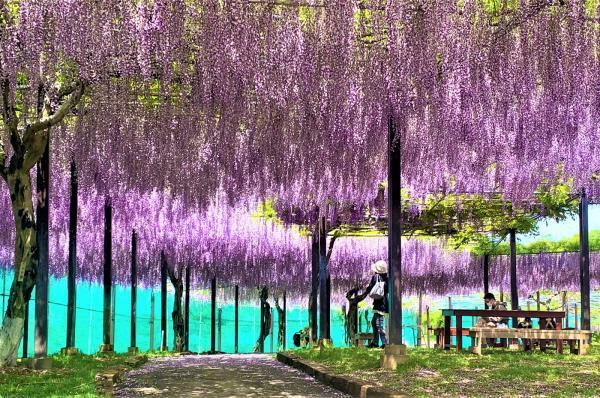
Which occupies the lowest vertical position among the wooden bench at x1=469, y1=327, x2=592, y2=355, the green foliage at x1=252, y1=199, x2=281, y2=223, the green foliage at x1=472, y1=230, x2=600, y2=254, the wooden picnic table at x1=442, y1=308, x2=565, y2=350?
the wooden bench at x1=469, y1=327, x2=592, y2=355

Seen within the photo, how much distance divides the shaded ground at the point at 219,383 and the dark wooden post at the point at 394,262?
0.85m

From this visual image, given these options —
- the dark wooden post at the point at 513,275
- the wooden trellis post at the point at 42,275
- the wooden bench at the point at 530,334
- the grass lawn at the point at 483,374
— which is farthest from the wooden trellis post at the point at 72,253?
the dark wooden post at the point at 513,275

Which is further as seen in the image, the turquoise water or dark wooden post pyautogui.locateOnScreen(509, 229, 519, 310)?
the turquoise water

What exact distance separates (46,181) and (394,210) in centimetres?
376

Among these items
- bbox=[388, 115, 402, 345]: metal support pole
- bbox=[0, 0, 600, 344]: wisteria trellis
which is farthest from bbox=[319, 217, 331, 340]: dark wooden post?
bbox=[388, 115, 402, 345]: metal support pole

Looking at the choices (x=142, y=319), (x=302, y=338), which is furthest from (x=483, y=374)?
(x=142, y=319)

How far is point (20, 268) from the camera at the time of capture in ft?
29.9

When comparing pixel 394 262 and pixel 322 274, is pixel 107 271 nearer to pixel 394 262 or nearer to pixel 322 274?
pixel 322 274

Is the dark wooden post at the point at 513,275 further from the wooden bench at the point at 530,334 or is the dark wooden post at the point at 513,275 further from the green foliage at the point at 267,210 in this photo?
the wooden bench at the point at 530,334

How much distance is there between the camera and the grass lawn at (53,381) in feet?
22.1

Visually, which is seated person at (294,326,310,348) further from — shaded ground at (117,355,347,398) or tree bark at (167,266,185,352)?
shaded ground at (117,355,347,398)

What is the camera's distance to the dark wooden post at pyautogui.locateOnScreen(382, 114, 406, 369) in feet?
29.9

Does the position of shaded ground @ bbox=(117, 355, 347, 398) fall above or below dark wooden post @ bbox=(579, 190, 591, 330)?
below

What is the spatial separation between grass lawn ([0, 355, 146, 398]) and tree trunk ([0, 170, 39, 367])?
285 millimetres
